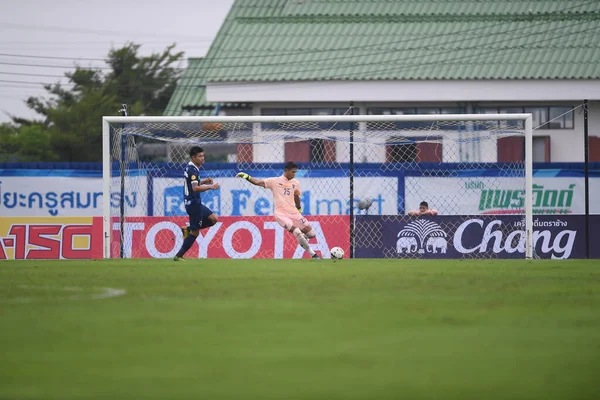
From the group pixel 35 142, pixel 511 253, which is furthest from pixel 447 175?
pixel 35 142

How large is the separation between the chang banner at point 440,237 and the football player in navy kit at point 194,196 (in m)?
4.11

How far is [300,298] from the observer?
9422 mm

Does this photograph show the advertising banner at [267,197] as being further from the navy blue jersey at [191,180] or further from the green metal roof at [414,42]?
the green metal roof at [414,42]

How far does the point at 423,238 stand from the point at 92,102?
4596 cm

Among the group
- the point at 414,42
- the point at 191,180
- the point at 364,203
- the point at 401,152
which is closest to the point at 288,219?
the point at 191,180

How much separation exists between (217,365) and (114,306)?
3.02m

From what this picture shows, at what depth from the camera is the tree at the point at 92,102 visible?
60.6 metres

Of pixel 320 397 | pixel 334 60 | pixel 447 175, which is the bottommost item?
pixel 320 397

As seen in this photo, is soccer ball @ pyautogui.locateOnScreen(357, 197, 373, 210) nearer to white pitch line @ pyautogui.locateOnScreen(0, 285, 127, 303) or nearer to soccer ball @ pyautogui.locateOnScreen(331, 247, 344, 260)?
soccer ball @ pyautogui.locateOnScreen(331, 247, 344, 260)

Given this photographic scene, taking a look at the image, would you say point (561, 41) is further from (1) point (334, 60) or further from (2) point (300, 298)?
(2) point (300, 298)

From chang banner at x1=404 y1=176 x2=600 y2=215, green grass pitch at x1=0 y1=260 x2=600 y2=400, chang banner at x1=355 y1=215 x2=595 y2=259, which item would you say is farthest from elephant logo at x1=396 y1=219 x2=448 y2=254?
green grass pitch at x1=0 y1=260 x2=600 y2=400

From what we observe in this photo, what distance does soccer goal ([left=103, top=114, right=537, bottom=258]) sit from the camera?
65.5ft

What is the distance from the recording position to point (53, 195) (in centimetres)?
2170

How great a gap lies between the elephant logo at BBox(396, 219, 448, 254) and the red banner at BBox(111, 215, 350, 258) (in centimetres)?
114
